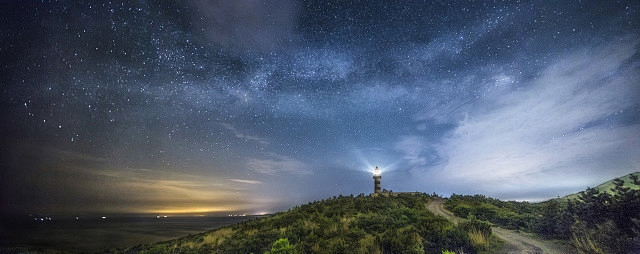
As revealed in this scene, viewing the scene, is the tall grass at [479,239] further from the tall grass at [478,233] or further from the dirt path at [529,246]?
the dirt path at [529,246]

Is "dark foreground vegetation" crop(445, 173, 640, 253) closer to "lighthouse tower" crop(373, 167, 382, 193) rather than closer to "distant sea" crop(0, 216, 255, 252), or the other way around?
"lighthouse tower" crop(373, 167, 382, 193)

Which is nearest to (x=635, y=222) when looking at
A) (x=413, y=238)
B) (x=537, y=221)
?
(x=537, y=221)

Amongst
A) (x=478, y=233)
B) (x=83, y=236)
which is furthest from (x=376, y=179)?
(x=83, y=236)

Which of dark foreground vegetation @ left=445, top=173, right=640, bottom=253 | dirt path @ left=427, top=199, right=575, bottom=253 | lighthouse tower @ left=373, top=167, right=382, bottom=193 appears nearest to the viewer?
dark foreground vegetation @ left=445, top=173, right=640, bottom=253

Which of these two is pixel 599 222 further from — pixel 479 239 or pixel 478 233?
pixel 479 239

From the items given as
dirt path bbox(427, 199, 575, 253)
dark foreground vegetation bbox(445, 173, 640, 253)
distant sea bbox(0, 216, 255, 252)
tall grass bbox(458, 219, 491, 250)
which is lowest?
distant sea bbox(0, 216, 255, 252)

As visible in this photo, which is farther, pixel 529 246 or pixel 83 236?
pixel 83 236

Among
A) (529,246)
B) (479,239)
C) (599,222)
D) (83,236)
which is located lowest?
(83,236)

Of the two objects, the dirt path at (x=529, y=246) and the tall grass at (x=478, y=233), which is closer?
the dirt path at (x=529, y=246)

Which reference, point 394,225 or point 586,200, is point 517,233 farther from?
point 394,225

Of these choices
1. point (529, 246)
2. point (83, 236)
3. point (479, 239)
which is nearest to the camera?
point (529, 246)

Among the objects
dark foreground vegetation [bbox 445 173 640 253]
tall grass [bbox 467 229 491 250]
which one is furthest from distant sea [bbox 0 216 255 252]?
dark foreground vegetation [bbox 445 173 640 253]

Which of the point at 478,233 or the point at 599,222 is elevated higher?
the point at 599,222

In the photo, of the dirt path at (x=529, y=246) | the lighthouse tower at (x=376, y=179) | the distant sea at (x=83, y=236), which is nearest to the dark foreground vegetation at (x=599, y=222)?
the dirt path at (x=529, y=246)
